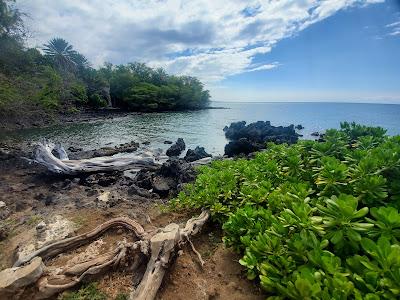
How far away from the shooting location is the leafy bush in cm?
209

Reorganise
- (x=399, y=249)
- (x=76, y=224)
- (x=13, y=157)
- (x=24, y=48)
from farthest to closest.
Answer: (x=24, y=48), (x=13, y=157), (x=76, y=224), (x=399, y=249)

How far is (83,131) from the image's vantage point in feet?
94.5

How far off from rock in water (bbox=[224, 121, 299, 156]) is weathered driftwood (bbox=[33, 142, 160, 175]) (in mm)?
7215

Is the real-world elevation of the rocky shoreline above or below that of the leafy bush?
below

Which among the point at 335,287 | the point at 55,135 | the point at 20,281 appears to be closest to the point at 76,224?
the point at 20,281

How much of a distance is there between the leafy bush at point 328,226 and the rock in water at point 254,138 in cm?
1407

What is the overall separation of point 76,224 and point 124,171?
6.57m

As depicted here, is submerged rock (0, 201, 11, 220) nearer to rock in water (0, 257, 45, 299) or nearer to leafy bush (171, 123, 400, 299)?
rock in water (0, 257, 45, 299)

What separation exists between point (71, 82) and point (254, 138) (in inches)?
744

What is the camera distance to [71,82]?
28484 millimetres

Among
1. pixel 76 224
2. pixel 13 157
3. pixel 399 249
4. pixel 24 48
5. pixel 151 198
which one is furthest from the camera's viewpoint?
pixel 24 48

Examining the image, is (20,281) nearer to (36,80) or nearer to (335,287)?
(335,287)

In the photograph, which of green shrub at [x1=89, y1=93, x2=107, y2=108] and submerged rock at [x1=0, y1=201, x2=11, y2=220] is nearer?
submerged rock at [x1=0, y1=201, x2=11, y2=220]

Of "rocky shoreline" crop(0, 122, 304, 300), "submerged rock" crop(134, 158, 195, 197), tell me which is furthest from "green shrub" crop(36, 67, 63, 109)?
"submerged rock" crop(134, 158, 195, 197)
